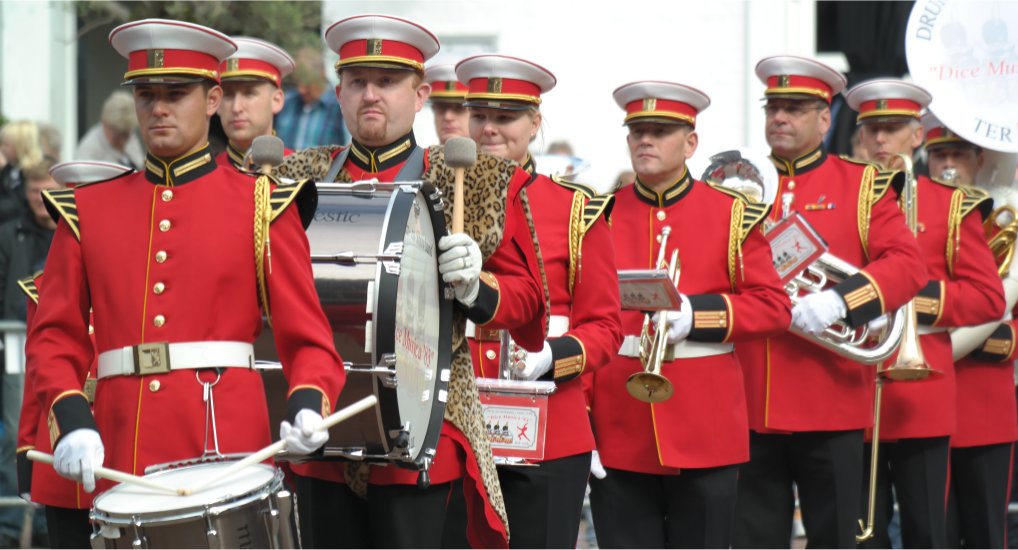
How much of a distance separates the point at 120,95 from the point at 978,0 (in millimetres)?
5289

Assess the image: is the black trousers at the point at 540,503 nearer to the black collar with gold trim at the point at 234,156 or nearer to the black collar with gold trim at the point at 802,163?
the black collar with gold trim at the point at 234,156

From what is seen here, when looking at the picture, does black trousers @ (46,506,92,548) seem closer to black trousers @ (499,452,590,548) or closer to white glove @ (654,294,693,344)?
black trousers @ (499,452,590,548)

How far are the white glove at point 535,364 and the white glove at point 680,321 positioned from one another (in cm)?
85

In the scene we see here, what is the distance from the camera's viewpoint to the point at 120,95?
11352 millimetres

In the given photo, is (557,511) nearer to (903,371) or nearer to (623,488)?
(623,488)

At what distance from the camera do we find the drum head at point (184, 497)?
4.36 meters

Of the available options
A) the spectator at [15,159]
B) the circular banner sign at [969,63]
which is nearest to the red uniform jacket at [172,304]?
the circular banner sign at [969,63]

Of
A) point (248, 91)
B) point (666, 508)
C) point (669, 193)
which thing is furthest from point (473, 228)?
point (248, 91)

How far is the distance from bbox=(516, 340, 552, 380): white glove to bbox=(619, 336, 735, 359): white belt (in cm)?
96

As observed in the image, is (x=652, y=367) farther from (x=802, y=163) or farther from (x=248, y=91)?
(x=248, y=91)

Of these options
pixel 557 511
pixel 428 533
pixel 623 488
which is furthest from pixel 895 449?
pixel 428 533

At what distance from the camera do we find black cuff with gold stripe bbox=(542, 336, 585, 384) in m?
6.27

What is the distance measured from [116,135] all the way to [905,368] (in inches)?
211

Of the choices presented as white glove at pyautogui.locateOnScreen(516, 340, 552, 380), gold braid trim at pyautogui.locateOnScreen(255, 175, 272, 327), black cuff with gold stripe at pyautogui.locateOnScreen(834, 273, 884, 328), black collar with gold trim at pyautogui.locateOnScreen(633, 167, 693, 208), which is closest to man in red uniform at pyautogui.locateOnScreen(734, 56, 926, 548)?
black cuff with gold stripe at pyautogui.locateOnScreen(834, 273, 884, 328)
